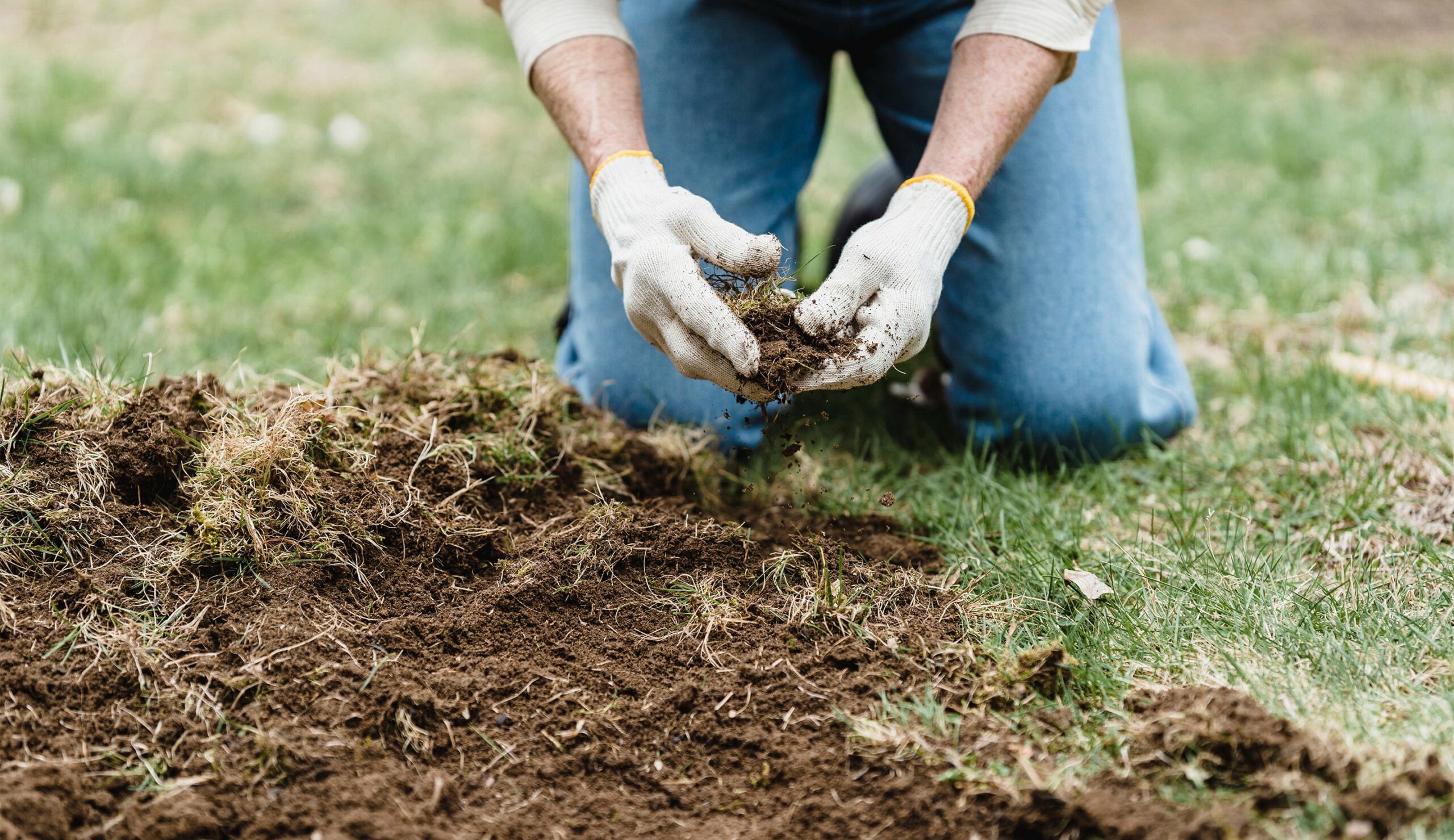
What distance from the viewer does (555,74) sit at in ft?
6.47

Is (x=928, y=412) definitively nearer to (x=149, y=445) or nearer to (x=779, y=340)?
(x=779, y=340)

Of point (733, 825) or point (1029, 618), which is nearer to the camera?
point (733, 825)

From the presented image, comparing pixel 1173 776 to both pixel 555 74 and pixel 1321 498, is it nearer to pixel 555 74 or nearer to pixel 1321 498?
pixel 1321 498

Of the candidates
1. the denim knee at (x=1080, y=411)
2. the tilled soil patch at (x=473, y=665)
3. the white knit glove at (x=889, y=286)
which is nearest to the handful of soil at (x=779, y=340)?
the white knit glove at (x=889, y=286)

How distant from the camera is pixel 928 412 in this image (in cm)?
263

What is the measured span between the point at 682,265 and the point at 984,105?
670 millimetres

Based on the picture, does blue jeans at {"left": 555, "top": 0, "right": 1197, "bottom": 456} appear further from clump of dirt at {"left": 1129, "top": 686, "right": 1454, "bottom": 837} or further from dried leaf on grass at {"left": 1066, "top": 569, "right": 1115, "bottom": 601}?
clump of dirt at {"left": 1129, "top": 686, "right": 1454, "bottom": 837}

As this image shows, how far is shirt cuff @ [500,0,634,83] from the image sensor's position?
78.6 inches

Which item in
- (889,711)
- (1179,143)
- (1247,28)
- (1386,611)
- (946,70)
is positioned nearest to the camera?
(889,711)

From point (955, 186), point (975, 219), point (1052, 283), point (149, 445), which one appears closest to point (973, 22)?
point (955, 186)

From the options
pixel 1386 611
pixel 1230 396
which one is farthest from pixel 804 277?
pixel 1386 611

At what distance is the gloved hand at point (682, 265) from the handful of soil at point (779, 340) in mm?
28

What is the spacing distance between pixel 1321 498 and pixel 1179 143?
9.07 ft

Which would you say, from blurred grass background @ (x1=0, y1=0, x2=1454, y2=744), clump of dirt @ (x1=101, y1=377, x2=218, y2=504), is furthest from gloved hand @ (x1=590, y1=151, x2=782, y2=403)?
clump of dirt @ (x1=101, y1=377, x2=218, y2=504)
